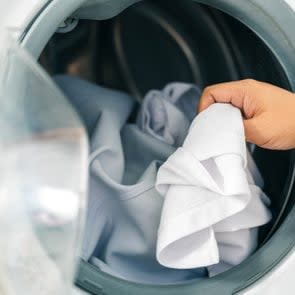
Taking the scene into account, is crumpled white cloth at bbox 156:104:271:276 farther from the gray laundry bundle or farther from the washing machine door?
the washing machine door

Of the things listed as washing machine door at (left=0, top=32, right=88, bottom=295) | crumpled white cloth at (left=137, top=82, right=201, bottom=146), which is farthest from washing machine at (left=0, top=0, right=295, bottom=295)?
crumpled white cloth at (left=137, top=82, right=201, bottom=146)

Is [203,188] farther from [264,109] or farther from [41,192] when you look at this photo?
[41,192]

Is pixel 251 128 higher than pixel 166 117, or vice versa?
pixel 251 128

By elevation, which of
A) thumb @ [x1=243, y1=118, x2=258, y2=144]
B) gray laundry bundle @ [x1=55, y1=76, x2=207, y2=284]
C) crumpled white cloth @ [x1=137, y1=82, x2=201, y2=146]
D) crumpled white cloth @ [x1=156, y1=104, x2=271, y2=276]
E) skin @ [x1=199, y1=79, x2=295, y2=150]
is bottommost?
gray laundry bundle @ [x1=55, y1=76, x2=207, y2=284]

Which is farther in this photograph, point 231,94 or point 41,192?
point 231,94

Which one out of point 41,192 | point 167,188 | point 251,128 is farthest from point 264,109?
point 41,192

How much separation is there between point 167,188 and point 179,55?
44cm

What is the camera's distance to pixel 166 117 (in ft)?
3.39

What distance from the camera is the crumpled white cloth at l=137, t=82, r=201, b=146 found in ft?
3.38

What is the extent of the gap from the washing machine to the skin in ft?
0.14

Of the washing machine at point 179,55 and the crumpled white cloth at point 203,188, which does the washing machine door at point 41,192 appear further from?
the crumpled white cloth at point 203,188

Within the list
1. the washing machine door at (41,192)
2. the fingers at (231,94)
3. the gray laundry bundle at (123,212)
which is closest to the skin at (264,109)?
the fingers at (231,94)

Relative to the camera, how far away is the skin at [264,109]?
0.86 meters

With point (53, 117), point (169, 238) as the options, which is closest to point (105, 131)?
point (169, 238)
